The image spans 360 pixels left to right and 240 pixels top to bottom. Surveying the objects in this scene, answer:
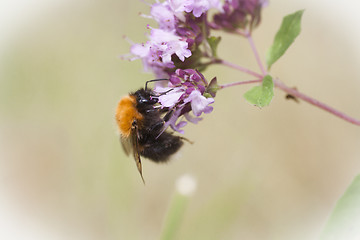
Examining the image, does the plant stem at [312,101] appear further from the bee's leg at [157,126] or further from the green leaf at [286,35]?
the bee's leg at [157,126]

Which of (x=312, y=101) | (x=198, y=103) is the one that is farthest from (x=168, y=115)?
(x=312, y=101)

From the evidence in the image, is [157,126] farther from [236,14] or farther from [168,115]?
[236,14]

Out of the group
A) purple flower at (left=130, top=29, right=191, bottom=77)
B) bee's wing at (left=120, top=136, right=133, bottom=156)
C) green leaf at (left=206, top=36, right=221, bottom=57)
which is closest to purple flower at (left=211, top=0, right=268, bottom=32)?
green leaf at (left=206, top=36, right=221, bottom=57)

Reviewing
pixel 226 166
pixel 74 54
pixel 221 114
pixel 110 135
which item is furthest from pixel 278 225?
pixel 74 54

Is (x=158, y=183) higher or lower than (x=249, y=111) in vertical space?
lower

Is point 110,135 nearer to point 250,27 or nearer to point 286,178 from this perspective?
point 286,178

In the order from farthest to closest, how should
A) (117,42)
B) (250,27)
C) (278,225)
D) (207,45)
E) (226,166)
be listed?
(117,42) → (226,166) → (278,225) → (250,27) → (207,45)
